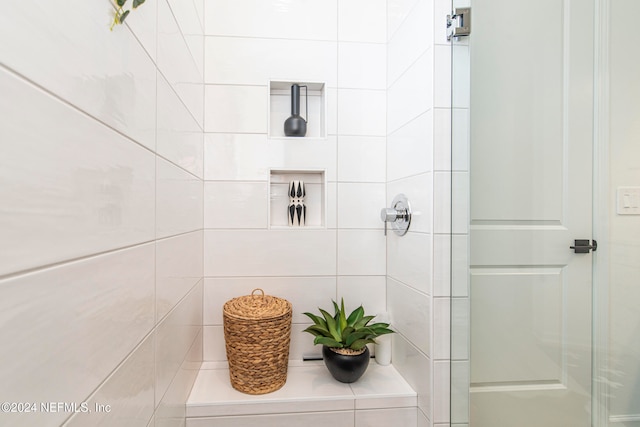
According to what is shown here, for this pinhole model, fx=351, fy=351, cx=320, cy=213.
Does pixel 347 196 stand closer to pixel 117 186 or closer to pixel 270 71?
pixel 270 71

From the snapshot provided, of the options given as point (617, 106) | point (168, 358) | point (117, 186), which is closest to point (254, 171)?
point (168, 358)

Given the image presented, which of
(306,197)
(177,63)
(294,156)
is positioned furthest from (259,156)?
(177,63)

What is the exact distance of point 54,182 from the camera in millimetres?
453

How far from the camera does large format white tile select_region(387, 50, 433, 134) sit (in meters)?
1.23

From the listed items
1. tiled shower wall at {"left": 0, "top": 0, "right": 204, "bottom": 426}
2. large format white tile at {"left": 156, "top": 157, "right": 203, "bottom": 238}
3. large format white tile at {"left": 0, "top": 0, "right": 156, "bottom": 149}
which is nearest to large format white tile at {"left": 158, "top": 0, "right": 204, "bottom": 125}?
tiled shower wall at {"left": 0, "top": 0, "right": 204, "bottom": 426}

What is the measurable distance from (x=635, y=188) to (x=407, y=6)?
1096 millimetres

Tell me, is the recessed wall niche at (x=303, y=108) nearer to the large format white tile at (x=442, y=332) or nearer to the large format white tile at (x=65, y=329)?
the large format white tile at (x=442, y=332)

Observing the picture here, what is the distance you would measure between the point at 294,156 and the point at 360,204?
0.38 metres

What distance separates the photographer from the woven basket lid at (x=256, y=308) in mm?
1314

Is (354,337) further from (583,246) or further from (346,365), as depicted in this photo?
(583,246)

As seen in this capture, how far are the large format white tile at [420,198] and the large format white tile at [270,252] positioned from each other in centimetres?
42

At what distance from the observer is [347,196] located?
1.66 m

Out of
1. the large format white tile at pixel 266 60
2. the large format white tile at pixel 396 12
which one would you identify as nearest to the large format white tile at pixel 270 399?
the large format white tile at pixel 266 60

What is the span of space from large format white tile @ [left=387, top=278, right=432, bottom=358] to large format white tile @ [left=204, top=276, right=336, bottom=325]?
28 cm
